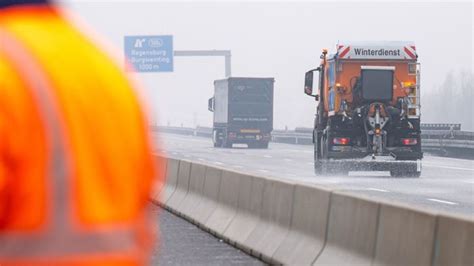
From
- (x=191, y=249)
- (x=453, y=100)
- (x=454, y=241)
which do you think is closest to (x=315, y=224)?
(x=191, y=249)

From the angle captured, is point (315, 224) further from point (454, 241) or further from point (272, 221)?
→ point (454, 241)

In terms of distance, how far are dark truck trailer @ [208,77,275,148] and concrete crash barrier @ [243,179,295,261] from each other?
47011 mm

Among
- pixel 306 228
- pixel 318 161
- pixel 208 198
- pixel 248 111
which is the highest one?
pixel 306 228

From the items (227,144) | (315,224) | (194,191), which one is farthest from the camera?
(227,144)

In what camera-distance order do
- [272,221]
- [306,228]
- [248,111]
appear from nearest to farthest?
[306,228] → [272,221] → [248,111]

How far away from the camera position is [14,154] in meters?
2.71

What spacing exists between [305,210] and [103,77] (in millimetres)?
8636

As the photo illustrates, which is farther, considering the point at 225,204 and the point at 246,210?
the point at 225,204

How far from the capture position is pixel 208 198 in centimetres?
1644

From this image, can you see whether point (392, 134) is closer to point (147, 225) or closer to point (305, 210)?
point (305, 210)

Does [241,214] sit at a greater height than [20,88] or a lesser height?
lesser

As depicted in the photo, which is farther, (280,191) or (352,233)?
(280,191)

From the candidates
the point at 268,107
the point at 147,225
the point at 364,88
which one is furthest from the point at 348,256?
the point at 268,107

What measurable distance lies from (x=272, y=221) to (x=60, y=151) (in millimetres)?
9857
